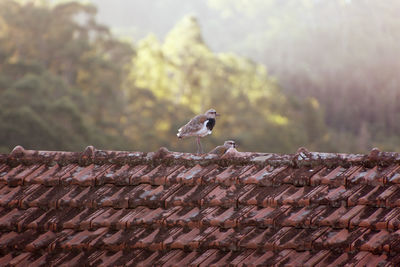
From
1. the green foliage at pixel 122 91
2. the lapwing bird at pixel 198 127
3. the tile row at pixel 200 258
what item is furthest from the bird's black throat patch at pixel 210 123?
the green foliage at pixel 122 91

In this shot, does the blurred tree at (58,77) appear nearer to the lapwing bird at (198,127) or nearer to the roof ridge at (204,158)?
the lapwing bird at (198,127)

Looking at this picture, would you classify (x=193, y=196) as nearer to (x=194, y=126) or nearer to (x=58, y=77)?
(x=194, y=126)

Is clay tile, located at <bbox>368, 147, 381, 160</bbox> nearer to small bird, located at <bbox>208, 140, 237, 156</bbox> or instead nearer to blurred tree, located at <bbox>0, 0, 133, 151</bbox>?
small bird, located at <bbox>208, 140, 237, 156</bbox>

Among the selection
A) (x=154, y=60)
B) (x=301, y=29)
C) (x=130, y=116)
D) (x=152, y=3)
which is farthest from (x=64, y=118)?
(x=152, y=3)

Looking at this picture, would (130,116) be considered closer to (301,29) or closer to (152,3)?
(301,29)

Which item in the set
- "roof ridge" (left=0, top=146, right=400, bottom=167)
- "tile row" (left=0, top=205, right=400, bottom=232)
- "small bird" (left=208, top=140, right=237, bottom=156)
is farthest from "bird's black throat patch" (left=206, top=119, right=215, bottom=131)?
"tile row" (left=0, top=205, right=400, bottom=232)

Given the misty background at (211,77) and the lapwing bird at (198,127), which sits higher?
the misty background at (211,77)

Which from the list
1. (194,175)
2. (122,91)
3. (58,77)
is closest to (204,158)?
(194,175)

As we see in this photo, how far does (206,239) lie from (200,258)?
0.16 metres

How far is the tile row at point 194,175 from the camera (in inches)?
174

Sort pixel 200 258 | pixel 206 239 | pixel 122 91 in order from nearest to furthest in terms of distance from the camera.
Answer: pixel 200 258 → pixel 206 239 → pixel 122 91

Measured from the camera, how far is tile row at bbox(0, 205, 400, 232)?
4074 millimetres

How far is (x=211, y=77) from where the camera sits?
56.2 m

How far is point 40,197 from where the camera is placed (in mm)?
4961
